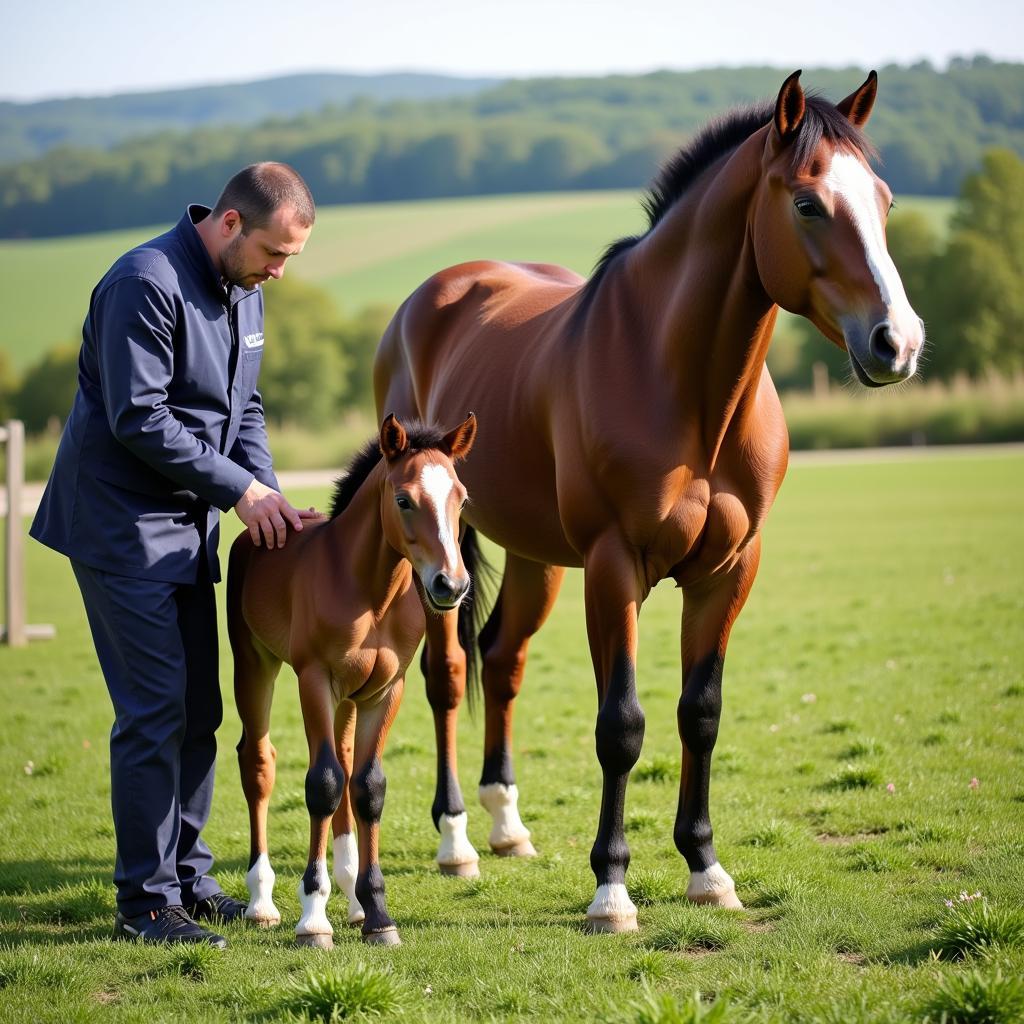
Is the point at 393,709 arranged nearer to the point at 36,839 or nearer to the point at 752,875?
the point at 752,875

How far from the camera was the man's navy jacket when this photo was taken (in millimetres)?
4398

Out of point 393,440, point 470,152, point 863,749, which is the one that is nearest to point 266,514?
point 393,440

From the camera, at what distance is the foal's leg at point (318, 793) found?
4.44 m

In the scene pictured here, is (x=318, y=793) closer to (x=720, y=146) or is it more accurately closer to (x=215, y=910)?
(x=215, y=910)

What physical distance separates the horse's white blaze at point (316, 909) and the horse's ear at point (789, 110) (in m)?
2.97

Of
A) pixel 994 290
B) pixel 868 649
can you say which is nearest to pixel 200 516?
pixel 868 649

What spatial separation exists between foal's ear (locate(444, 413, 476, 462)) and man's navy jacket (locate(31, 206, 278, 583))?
2.59ft

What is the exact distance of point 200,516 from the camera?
4.84 m

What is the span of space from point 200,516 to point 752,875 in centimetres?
262

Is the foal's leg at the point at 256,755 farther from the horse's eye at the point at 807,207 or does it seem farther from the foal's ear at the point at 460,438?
the horse's eye at the point at 807,207

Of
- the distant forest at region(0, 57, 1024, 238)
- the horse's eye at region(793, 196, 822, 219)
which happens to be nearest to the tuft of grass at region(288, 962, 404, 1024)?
the horse's eye at region(793, 196, 822, 219)

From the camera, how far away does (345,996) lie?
3.66m

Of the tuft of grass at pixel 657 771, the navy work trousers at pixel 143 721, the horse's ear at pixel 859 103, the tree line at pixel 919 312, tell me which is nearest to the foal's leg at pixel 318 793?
the navy work trousers at pixel 143 721

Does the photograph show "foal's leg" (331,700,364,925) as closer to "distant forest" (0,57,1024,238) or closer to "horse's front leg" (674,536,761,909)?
"horse's front leg" (674,536,761,909)
